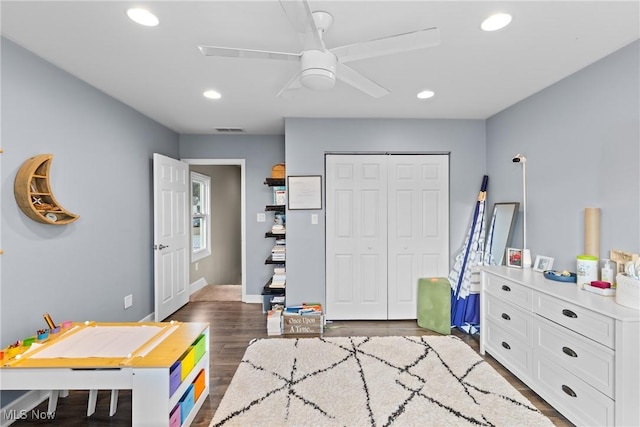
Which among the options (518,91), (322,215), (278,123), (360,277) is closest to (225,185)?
(278,123)

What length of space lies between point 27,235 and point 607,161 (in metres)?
3.97

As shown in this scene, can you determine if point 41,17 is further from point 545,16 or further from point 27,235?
point 545,16

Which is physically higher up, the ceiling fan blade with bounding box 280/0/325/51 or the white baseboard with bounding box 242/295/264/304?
the ceiling fan blade with bounding box 280/0/325/51

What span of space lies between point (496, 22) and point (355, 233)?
7.81 feet

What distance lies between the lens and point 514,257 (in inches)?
112

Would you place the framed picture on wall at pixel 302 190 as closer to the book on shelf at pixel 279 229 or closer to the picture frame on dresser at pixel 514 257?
the book on shelf at pixel 279 229

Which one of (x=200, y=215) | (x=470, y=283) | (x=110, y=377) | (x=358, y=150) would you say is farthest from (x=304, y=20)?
(x=200, y=215)

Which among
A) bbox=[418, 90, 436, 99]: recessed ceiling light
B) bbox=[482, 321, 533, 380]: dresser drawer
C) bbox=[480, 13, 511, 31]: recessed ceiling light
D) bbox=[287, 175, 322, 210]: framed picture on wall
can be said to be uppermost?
bbox=[418, 90, 436, 99]: recessed ceiling light

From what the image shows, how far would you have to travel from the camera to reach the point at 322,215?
359 centimetres

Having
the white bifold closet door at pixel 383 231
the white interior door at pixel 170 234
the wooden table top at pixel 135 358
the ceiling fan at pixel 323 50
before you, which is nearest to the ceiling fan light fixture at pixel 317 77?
the ceiling fan at pixel 323 50

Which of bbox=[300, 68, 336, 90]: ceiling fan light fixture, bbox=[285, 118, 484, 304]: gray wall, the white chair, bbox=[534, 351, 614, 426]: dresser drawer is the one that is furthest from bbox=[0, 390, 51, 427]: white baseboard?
bbox=[534, 351, 614, 426]: dresser drawer

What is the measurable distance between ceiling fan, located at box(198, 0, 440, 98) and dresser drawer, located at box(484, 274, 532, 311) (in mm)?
1951

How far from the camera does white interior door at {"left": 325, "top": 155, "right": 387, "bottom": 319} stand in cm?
362

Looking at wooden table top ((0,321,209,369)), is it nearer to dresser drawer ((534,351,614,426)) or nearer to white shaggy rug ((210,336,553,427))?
white shaggy rug ((210,336,553,427))
